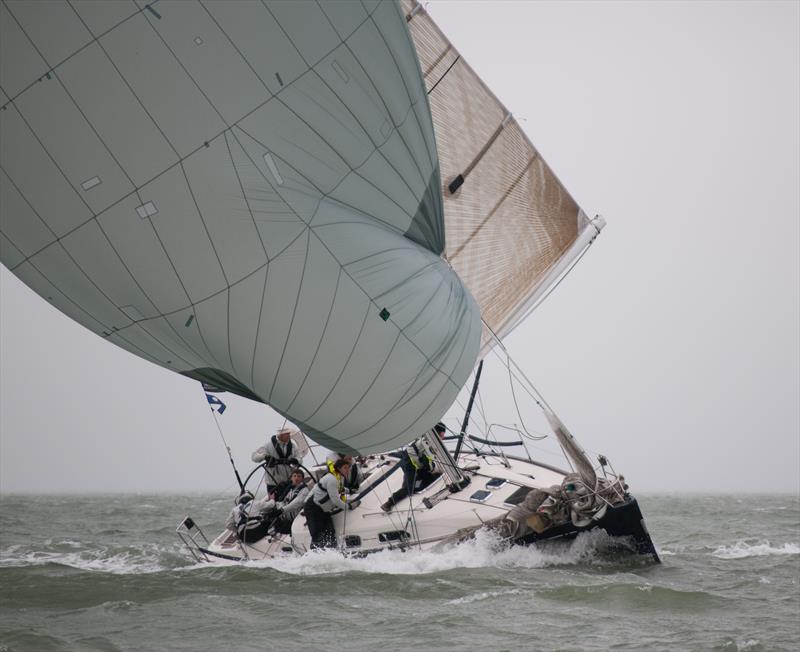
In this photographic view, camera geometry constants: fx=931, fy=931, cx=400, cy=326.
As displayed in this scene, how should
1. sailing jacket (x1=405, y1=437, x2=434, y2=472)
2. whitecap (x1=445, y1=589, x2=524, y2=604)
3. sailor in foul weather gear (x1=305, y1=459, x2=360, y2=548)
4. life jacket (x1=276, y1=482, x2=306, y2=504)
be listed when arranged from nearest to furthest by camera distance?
whitecap (x1=445, y1=589, x2=524, y2=604) < sailor in foul weather gear (x1=305, y1=459, x2=360, y2=548) < life jacket (x1=276, y1=482, x2=306, y2=504) < sailing jacket (x1=405, y1=437, x2=434, y2=472)

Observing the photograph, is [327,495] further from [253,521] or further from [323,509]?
[253,521]

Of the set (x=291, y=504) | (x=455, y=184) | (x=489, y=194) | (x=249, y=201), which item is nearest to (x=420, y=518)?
(x=291, y=504)

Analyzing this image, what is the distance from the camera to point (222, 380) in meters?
10.1

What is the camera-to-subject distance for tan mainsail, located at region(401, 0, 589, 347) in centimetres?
1459

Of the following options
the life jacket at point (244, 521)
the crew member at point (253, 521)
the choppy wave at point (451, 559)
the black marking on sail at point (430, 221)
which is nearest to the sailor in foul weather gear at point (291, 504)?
the crew member at point (253, 521)

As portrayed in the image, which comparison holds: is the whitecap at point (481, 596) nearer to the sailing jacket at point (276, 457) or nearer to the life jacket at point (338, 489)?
the life jacket at point (338, 489)

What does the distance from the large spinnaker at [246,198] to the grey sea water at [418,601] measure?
5.71ft

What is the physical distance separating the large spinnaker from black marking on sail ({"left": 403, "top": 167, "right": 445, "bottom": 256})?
0.14 feet

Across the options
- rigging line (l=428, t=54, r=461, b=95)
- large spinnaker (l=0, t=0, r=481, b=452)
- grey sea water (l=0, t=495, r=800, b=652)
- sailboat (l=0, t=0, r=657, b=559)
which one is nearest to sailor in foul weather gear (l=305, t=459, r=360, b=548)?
grey sea water (l=0, t=495, r=800, b=652)

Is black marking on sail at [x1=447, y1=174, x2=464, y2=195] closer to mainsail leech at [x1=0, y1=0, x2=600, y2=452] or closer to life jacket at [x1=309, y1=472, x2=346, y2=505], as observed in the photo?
mainsail leech at [x1=0, y1=0, x2=600, y2=452]

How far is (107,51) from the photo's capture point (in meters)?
7.62

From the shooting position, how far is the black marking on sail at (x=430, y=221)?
9852mm

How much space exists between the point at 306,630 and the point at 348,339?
281cm

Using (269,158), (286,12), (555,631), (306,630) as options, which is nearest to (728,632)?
(555,631)
